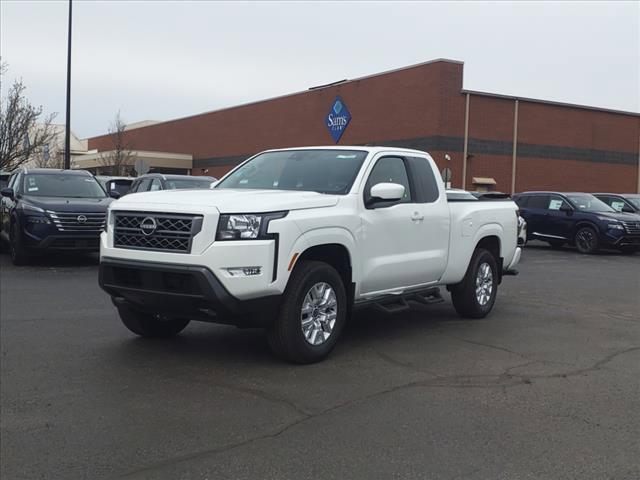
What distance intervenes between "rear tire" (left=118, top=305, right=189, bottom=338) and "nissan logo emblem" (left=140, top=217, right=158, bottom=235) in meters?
1.13

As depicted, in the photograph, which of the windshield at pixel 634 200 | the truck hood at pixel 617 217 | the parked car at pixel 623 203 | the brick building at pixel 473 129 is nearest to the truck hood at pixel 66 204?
the truck hood at pixel 617 217

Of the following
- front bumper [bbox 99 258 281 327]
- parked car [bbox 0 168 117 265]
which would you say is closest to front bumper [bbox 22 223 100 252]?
parked car [bbox 0 168 117 265]

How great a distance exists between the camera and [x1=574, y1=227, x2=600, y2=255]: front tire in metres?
18.4

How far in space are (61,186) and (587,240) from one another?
13231 millimetres

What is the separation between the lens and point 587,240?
18.6 meters

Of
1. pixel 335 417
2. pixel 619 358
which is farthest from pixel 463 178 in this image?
pixel 335 417

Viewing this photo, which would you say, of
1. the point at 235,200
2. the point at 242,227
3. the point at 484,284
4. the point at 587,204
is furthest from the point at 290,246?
the point at 587,204

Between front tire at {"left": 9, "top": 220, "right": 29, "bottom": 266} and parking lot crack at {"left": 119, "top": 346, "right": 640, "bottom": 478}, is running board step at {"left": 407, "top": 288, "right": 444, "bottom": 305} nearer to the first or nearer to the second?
parking lot crack at {"left": 119, "top": 346, "right": 640, "bottom": 478}

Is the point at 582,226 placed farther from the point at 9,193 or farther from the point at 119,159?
the point at 119,159

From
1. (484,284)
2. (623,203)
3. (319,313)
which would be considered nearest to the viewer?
(319,313)

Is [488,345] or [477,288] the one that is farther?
[477,288]

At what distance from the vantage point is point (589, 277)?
42.4 feet

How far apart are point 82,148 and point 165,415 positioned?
86022mm

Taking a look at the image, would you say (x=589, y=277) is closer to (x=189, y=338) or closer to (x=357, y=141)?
(x=189, y=338)
